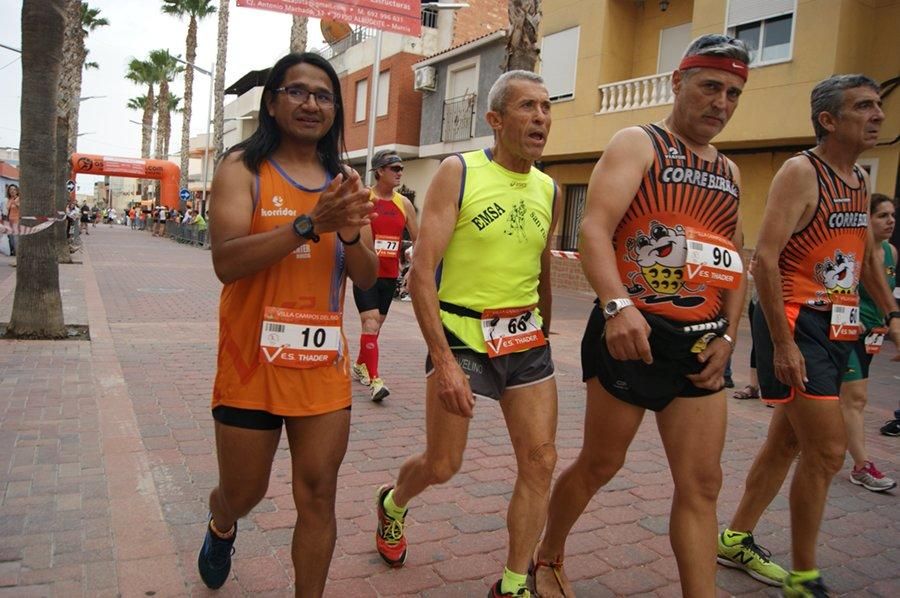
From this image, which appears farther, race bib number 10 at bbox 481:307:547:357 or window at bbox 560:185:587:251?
window at bbox 560:185:587:251

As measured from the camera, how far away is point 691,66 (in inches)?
104

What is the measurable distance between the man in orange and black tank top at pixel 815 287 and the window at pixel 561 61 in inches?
581

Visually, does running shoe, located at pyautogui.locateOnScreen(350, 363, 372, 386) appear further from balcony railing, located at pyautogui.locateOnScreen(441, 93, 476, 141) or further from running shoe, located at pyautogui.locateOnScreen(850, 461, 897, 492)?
Answer: balcony railing, located at pyautogui.locateOnScreen(441, 93, 476, 141)

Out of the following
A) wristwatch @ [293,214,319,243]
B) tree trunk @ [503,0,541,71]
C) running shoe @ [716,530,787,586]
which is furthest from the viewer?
tree trunk @ [503,0,541,71]

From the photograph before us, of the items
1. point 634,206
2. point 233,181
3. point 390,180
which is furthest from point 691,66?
point 390,180

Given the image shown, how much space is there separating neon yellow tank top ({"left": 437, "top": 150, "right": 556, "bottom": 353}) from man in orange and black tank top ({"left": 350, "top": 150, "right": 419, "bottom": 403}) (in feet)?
Result: 10.9

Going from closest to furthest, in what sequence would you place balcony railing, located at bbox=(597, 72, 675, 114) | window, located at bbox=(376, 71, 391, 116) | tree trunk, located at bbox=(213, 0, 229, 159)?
balcony railing, located at bbox=(597, 72, 675, 114)
window, located at bbox=(376, 71, 391, 116)
tree trunk, located at bbox=(213, 0, 229, 159)

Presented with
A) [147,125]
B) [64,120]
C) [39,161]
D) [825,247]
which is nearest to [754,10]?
[39,161]

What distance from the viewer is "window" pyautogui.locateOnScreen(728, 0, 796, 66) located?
12.8 metres

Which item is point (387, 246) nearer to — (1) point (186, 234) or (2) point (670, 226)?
(2) point (670, 226)

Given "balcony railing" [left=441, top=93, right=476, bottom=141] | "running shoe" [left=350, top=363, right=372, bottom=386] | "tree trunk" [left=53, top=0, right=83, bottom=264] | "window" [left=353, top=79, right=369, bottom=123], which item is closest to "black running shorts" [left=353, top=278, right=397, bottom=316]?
"running shoe" [left=350, top=363, right=372, bottom=386]

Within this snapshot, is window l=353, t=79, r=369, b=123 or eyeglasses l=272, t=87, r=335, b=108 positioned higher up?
window l=353, t=79, r=369, b=123

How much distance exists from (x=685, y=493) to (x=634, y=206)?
1016 millimetres

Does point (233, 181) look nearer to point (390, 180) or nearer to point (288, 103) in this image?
point (288, 103)
